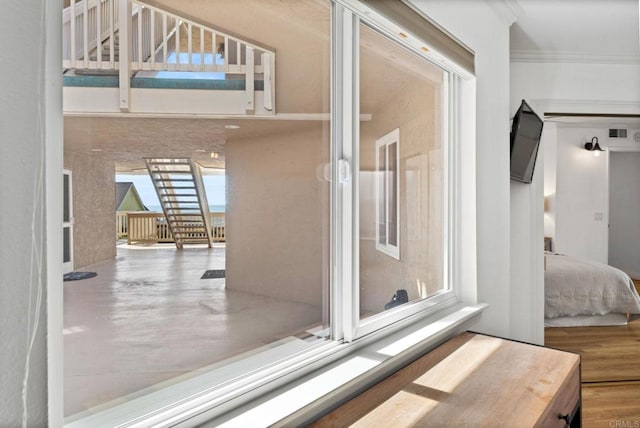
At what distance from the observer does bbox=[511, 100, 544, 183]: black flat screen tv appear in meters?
2.52

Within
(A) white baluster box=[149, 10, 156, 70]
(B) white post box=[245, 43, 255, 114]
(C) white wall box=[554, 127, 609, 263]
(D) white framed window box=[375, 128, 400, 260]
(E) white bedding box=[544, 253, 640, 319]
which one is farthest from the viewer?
(C) white wall box=[554, 127, 609, 263]

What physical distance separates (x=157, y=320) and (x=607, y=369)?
3004 millimetres

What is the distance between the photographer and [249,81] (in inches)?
69.2

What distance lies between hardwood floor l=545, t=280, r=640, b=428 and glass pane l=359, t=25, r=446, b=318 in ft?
3.78

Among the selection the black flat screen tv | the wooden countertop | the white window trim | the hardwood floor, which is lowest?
the hardwood floor

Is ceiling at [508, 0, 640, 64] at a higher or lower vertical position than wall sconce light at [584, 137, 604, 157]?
higher

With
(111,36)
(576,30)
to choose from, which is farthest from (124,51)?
(576,30)

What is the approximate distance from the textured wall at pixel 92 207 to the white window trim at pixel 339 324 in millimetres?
357

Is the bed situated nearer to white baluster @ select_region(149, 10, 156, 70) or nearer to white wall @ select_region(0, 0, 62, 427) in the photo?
white baluster @ select_region(149, 10, 156, 70)

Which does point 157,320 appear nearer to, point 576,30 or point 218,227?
point 218,227

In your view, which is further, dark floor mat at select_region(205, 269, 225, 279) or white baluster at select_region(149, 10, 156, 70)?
dark floor mat at select_region(205, 269, 225, 279)

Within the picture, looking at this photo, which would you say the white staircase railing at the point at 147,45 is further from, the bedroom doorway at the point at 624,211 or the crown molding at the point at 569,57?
the bedroom doorway at the point at 624,211

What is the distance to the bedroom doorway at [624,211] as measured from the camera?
20.1ft

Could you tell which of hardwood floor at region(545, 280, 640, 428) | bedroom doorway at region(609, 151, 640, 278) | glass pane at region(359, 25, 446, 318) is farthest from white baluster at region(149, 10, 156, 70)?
bedroom doorway at region(609, 151, 640, 278)
